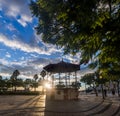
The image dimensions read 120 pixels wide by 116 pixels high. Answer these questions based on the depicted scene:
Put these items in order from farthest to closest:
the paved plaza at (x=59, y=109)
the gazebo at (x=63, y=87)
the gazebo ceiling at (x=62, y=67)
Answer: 1. the gazebo at (x=63, y=87)
2. the gazebo ceiling at (x=62, y=67)
3. the paved plaza at (x=59, y=109)

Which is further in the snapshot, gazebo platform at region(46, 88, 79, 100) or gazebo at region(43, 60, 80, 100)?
gazebo platform at region(46, 88, 79, 100)

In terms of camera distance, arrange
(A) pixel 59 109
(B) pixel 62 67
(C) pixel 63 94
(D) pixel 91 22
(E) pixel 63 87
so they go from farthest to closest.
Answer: (E) pixel 63 87, (C) pixel 63 94, (B) pixel 62 67, (A) pixel 59 109, (D) pixel 91 22

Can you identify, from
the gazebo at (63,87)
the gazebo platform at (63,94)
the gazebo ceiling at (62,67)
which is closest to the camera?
the gazebo ceiling at (62,67)

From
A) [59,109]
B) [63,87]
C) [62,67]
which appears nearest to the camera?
[59,109]

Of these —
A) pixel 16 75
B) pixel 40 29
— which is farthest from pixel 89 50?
pixel 16 75

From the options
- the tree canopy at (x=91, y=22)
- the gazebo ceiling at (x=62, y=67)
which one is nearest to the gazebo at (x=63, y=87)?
the gazebo ceiling at (x=62, y=67)

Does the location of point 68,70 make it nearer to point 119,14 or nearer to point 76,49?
point 76,49

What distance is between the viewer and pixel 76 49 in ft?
28.5

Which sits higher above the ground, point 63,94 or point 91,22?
point 91,22

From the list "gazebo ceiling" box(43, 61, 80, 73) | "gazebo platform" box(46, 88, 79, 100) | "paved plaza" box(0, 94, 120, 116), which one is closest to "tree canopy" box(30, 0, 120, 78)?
"paved plaza" box(0, 94, 120, 116)

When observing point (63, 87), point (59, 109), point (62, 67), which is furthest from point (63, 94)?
point (59, 109)

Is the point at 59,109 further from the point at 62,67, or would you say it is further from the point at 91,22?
the point at 62,67

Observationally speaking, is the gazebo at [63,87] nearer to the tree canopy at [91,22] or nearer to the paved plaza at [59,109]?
the paved plaza at [59,109]

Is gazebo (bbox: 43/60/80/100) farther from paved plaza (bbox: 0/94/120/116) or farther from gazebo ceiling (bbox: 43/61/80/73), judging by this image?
paved plaza (bbox: 0/94/120/116)
